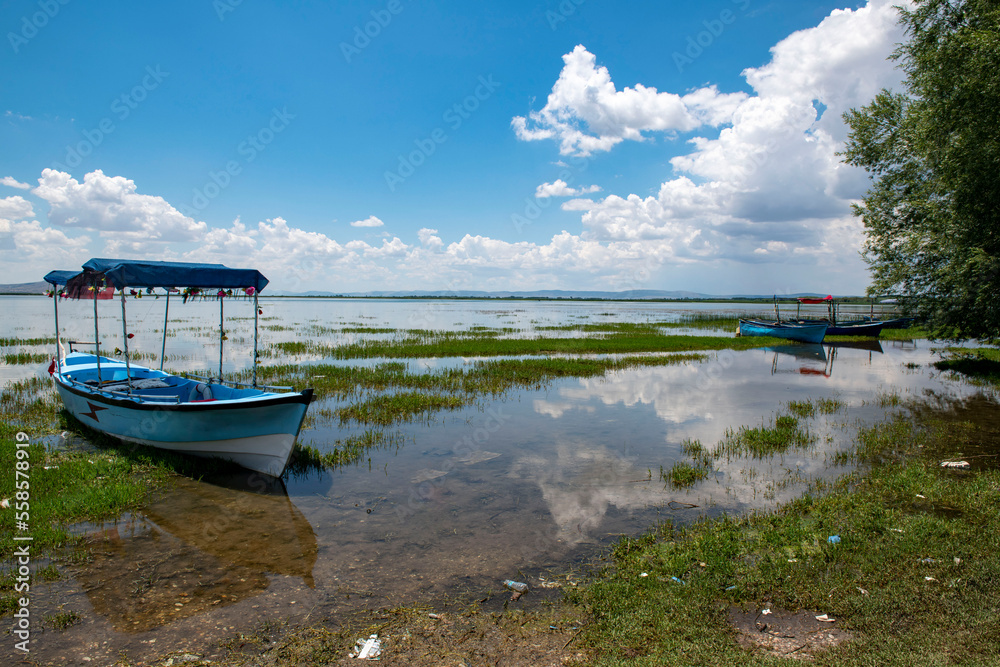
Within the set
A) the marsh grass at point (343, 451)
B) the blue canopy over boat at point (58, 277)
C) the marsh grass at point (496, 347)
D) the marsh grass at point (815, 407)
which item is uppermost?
the blue canopy over boat at point (58, 277)

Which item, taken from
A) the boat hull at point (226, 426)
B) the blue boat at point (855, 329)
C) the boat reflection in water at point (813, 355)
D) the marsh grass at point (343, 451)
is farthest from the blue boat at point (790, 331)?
the boat hull at point (226, 426)

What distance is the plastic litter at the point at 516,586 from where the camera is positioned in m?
6.17

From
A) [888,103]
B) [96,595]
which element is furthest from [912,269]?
[96,595]

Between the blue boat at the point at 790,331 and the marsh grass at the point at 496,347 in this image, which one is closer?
the marsh grass at the point at 496,347

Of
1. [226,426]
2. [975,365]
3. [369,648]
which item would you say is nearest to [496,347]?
[226,426]

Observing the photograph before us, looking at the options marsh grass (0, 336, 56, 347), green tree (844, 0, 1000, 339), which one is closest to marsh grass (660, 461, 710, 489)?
green tree (844, 0, 1000, 339)

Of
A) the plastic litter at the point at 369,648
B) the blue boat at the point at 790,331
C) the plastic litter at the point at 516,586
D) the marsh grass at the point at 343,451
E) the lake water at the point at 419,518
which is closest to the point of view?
the plastic litter at the point at 369,648

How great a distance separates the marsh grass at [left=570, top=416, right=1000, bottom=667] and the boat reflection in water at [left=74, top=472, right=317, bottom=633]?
14.4 feet

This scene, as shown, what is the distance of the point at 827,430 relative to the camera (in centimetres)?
1362

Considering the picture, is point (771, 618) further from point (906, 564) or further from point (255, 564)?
point (255, 564)

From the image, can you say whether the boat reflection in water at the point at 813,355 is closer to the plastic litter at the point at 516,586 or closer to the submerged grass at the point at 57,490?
the plastic litter at the point at 516,586

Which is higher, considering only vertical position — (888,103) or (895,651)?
(888,103)

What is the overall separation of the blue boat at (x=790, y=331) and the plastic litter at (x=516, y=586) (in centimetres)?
4010

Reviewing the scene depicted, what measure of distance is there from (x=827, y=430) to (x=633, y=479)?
7302 millimetres
